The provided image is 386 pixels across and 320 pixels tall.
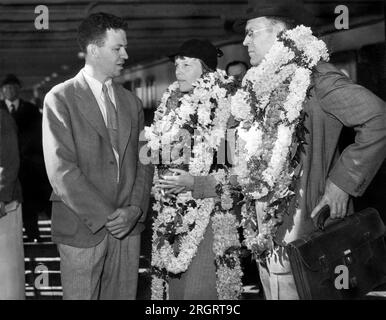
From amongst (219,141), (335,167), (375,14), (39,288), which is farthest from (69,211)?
(375,14)

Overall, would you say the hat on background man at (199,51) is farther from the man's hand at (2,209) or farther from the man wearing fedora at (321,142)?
the man's hand at (2,209)

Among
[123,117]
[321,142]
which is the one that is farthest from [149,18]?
[321,142]

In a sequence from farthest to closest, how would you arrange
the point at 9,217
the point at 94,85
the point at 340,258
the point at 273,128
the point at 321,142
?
the point at 9,217 → the point at 94,85 → the point at 273,128 → the point at 321,142 → the point at 340,258

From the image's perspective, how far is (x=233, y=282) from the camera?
3254 mm

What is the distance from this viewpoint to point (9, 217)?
339 centimetres

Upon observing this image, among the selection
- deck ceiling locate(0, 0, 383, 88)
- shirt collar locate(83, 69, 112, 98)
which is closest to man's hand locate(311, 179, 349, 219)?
shirt collar locate(83, 69, 112, 98)

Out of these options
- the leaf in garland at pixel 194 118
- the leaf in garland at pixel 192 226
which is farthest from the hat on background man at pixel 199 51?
the leaf in garland at pixel 192 226

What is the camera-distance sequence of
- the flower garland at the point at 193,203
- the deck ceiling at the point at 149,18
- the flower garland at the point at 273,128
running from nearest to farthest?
the flower garland at the point at 273,128 < the flower garland at the point at 193,203 < the deck ceiling at the point at 149,18

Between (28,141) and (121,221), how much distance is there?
4.43 metres

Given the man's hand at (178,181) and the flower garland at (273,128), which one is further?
the man's hand at (178,181)

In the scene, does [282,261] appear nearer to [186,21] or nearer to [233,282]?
[233,282]

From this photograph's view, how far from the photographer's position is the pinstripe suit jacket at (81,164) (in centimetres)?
296

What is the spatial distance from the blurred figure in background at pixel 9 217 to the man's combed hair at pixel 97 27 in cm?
63

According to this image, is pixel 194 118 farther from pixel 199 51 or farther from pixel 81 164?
pixel 81 164
